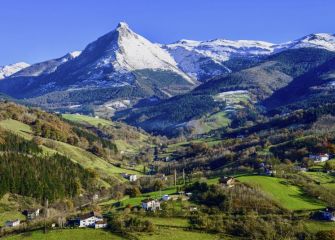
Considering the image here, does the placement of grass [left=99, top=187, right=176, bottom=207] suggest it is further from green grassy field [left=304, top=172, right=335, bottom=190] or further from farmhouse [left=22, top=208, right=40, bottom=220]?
green grassy field [left=304, top=172, right=335, bottom=190]

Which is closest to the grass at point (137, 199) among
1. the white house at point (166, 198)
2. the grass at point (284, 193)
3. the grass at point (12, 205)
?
the white house at point (166, 198)

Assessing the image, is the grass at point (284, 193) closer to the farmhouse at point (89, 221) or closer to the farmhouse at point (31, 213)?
the farmhouse at point (89, 221)

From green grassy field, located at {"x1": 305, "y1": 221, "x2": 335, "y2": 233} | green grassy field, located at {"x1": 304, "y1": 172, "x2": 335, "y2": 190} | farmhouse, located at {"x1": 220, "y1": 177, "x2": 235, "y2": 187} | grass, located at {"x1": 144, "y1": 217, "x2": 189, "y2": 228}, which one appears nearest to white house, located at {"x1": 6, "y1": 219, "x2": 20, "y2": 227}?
grass, located at {"x1": 144, "y1": 217, "x2": 189, "y2": 228}

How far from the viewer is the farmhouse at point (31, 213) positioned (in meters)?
135

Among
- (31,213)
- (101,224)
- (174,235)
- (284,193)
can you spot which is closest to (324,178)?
(284,193)

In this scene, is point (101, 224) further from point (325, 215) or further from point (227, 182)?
point (325, 215)

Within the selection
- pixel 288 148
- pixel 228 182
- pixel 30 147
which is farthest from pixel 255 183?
pixel 30 147

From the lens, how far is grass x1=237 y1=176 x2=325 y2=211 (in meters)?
126

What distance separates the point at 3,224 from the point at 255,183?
64.7 m

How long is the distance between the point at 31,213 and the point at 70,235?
34.2 meters

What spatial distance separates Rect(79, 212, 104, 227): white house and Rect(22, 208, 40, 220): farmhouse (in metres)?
21.9

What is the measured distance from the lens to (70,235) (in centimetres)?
10694

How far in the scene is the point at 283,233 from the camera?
4345 inches

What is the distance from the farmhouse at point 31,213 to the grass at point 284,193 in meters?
55.1
